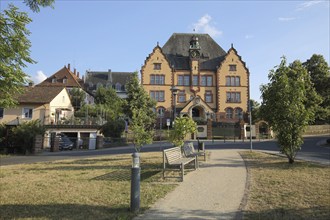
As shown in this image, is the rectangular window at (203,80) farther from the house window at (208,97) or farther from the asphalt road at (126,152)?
the asphalt road at (126,152)

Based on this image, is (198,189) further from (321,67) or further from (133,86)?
(321,67)

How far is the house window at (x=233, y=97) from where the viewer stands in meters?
63.3

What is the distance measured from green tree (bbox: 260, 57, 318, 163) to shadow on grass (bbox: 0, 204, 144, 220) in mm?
10400

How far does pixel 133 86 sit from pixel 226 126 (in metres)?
15.4

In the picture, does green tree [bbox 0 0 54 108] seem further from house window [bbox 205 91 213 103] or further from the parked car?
house window [bbox 205 91 213 103]

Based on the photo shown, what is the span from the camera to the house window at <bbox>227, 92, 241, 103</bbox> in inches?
2492

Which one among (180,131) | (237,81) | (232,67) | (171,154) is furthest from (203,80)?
(171,154)

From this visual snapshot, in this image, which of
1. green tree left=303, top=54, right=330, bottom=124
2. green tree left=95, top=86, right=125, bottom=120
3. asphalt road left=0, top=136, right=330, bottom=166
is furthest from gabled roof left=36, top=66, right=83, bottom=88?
green tree left=303, top=54, right=330, bottom=124

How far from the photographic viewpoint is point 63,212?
680 cm

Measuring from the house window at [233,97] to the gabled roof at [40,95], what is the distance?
31866mm

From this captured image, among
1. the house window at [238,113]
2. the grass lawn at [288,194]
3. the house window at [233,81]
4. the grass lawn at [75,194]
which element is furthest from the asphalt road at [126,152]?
the house window at [233,81]

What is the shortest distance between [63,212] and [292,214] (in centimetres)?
468

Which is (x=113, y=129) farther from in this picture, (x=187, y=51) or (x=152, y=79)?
(x=187, y=51)

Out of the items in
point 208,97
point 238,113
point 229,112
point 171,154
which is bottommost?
point 171,154
